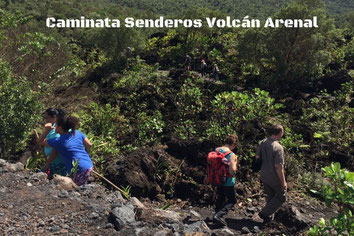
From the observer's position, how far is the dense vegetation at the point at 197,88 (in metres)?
7.36

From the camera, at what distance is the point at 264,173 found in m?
4.52

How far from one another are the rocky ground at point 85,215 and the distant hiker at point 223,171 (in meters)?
0.33

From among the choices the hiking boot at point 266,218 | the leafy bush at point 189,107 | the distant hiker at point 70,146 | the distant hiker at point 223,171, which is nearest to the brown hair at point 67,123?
the distant hiker at point 70,146

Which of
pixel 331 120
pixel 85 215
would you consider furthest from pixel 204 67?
pixel 85 215

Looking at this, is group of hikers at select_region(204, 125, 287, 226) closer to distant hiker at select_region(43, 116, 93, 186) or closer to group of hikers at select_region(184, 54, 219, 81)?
distant hiker at select_region(43, 116, 93, 186)

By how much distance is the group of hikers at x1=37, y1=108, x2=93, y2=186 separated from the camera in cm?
399

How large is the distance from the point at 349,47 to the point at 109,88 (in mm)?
10577

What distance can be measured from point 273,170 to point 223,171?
2.25 ft

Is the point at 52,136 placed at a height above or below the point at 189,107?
below

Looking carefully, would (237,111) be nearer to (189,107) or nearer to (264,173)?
(189,107)

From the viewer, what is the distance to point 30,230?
312 centimetres

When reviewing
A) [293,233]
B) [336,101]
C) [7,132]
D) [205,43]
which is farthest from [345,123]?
[205,43]

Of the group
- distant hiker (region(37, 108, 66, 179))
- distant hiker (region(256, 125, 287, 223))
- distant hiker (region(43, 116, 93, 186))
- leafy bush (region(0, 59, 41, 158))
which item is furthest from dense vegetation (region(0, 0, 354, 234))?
distant hiker (region(43, 116, 93, 186))

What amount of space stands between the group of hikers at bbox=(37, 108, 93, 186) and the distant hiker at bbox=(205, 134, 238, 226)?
155 cm
